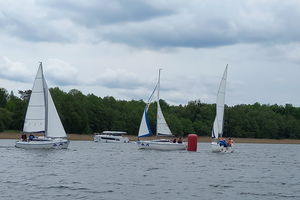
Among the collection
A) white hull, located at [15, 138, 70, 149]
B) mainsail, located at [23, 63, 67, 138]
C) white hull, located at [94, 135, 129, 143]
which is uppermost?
mainsail, located at [23, 63, 67, 138]

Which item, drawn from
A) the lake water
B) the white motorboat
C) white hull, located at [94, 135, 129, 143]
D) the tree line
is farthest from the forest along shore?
the lake water

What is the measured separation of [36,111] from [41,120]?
1.23 metres

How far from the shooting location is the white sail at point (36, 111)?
6844 centimetres

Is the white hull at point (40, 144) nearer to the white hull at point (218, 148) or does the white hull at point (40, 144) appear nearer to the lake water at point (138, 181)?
the lake water at point (138, 181)

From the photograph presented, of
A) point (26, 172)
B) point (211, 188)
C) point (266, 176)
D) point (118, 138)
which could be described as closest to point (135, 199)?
point (211, 188)

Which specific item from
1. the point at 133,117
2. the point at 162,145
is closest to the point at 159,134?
the point at 162,145

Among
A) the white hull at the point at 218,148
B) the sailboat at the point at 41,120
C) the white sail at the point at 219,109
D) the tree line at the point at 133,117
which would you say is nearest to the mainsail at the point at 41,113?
the sailboat at the point at 41,120

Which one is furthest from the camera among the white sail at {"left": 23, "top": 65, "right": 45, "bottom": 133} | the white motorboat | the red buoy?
the white motorboat

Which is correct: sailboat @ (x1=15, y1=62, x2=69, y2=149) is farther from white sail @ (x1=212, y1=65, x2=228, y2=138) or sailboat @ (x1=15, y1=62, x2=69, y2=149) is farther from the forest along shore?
the forest along shore

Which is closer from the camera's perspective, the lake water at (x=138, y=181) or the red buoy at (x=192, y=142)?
the lake water at (x=138, y=181)

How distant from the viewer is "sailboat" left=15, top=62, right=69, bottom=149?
68.5m

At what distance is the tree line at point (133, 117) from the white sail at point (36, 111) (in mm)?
56334

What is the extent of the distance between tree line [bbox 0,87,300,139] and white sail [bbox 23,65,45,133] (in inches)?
2218

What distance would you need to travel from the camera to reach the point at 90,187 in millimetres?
34688
